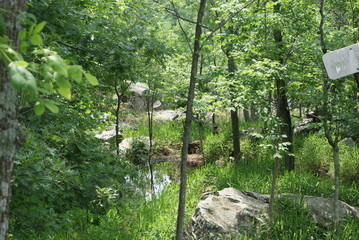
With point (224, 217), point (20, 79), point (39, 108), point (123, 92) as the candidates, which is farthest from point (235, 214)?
point (123, 92)

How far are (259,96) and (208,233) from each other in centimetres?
201

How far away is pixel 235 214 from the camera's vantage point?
16.8 ft

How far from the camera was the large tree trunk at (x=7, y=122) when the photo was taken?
142 cm

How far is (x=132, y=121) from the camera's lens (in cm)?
1841

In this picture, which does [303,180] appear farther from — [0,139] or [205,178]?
[0,139]

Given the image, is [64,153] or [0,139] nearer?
[0,139]

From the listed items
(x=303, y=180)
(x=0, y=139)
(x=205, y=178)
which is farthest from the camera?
(x=205, y=178)

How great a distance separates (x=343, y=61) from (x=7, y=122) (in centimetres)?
242

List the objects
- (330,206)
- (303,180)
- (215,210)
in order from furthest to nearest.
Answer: (303,180), (330,206), (215,210)

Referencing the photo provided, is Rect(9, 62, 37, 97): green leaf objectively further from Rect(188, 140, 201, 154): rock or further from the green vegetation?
Rect(188, 140, 201, 154): rock

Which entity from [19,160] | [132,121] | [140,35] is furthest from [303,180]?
[132,121]

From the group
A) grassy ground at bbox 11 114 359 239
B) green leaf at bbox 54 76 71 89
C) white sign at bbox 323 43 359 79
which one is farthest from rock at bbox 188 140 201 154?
green leaf at bbox 54 76 71 89

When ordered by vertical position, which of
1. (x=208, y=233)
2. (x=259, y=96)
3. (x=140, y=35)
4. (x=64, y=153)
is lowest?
(x=208, y=233)

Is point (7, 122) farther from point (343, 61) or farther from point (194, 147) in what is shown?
point (194, 147)
